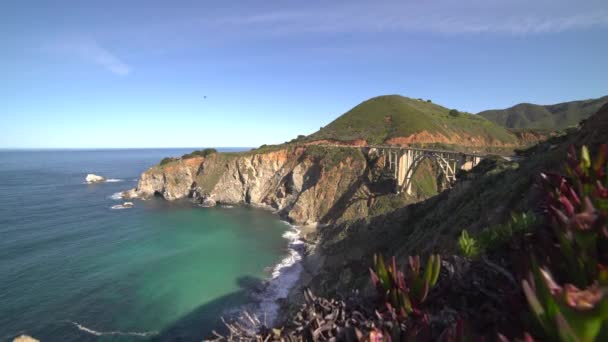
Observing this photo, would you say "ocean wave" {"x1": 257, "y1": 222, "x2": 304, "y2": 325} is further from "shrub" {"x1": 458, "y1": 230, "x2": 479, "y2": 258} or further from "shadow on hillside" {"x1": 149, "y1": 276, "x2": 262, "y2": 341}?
"shrub" {"x1": 458, "y1": 230, "x2": 479, "y2": 258}

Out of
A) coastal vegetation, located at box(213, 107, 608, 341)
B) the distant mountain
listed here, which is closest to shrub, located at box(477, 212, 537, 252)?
coastal vegetation, located at box(213, 107, 608, 341)

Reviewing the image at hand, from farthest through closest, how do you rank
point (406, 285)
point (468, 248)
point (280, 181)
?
point (280, 181) < point (468, 248) < point (406, 285)

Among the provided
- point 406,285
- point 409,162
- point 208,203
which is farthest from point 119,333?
point 409,162

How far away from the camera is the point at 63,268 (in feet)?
104

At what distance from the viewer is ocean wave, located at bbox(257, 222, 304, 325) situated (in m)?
25.6

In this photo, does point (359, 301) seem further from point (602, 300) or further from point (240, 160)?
point (240, 160)

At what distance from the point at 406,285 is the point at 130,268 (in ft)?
125

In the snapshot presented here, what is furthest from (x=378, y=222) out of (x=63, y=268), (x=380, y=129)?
(x=380, y=129)

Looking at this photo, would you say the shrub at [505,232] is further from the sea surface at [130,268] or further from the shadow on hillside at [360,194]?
the shadow on hillside at [360,194]

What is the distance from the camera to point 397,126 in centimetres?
7650

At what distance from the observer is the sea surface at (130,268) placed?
23.2 metres

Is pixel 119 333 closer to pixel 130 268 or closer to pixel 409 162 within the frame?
pixel 130 268

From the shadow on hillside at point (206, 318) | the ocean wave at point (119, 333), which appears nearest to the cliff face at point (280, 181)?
the shadow on hillside at point (206, 318)

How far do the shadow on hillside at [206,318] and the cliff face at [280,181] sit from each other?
922 inches
